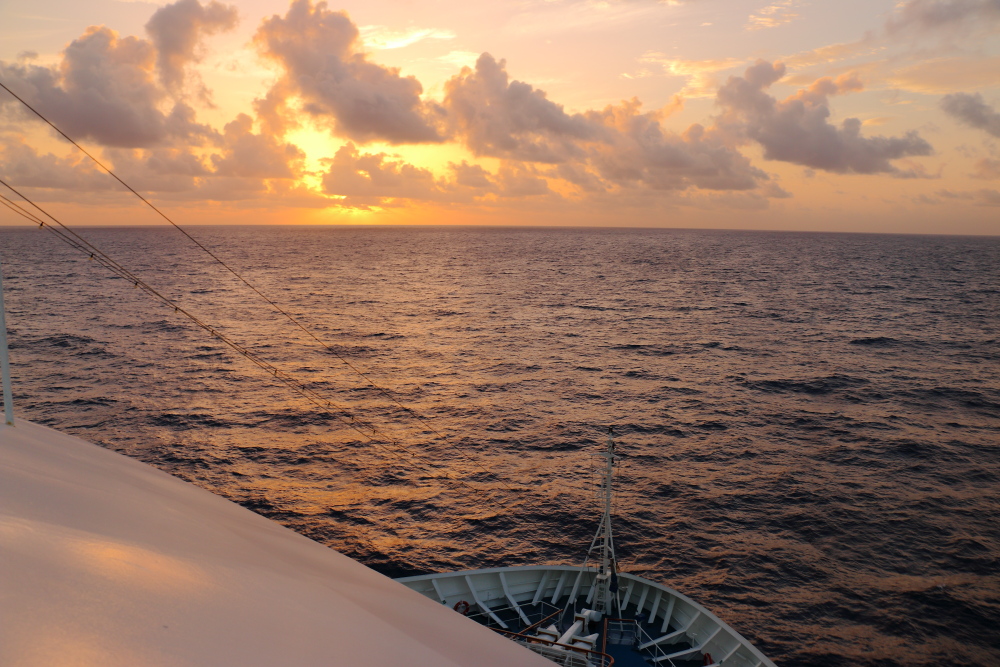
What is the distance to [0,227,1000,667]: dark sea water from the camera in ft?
95.7

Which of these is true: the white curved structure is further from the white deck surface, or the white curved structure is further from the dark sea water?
the white deck surface

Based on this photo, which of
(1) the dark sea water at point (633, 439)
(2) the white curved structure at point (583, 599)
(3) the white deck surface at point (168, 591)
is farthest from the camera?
(1) the dark sea water at point (633, 439)

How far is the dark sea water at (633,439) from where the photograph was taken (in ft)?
95.7

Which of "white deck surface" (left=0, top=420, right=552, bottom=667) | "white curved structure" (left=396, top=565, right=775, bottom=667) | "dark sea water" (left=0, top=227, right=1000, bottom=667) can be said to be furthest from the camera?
"dark sea water" (left=0, top=227, right=1000, bottom=667)

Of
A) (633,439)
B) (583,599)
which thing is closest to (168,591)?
(583,599)

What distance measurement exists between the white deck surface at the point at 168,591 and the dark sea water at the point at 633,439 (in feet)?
58.3

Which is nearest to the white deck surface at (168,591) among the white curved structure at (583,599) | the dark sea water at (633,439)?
the white curved structure at (583,599)

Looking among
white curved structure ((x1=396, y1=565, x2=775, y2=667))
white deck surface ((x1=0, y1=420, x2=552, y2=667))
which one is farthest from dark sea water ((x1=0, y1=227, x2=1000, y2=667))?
white deck surface ((x1=0, y1=420, x2=552, y2=667))

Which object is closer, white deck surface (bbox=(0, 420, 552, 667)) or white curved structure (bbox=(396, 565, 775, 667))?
white deck surface (bbox=(0, 420, 552, 667))

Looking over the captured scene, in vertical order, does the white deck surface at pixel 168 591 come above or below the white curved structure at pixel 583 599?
above

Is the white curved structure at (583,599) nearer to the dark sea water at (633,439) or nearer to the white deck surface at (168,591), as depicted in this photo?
the dark sea water at (633,439)

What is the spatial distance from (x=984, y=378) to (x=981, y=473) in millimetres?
26155

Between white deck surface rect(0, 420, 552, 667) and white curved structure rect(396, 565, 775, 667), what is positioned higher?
white deck surface rect(0, 420, 552, 667)

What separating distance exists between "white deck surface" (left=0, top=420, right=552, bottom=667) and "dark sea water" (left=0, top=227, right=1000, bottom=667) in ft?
58.3
